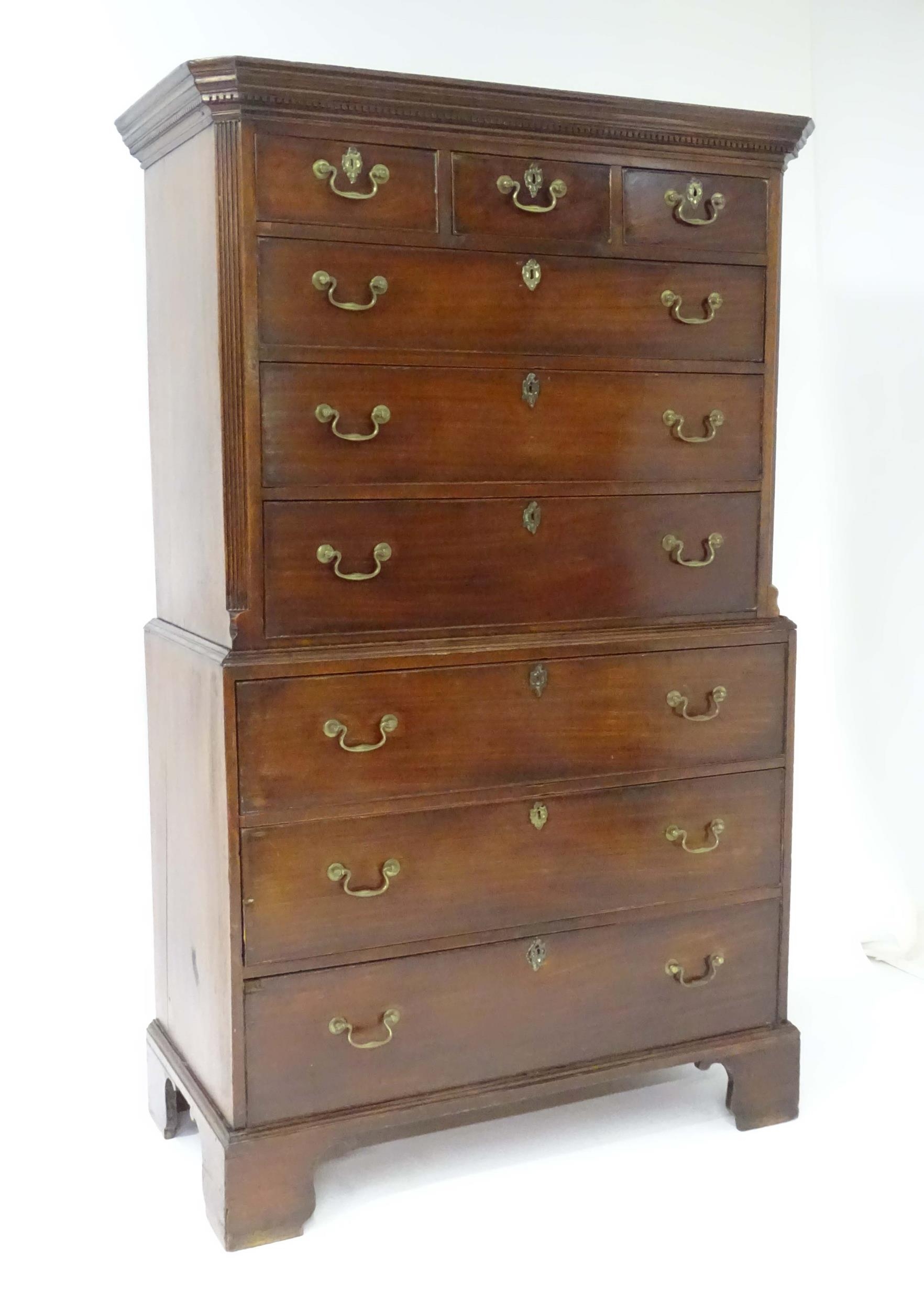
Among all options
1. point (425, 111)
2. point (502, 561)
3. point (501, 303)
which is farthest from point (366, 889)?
point (425, 111)

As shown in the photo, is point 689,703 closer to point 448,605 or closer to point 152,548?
point 448,605

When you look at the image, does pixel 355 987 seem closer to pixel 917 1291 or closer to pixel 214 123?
pixel 917 1291

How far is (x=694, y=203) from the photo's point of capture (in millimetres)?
2475

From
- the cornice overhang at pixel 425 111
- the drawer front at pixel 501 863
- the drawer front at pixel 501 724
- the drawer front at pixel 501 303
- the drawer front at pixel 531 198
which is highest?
the cornice overhang at pixel 425 111

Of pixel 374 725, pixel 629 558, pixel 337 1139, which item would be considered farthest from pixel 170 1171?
pixel 629 558

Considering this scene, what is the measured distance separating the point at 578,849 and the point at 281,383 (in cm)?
92

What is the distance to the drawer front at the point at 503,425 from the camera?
2.23 meters

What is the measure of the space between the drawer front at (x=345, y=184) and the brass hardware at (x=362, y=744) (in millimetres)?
752

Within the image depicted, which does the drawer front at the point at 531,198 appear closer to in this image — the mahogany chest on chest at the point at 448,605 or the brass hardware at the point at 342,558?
the mahogany chest on chest at the point at 448,605

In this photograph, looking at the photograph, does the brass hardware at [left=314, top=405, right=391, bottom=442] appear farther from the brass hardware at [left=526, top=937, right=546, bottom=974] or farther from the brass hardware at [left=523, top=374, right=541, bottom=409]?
the brass hardware at [left=526, top=937, right=546, bottom=974]

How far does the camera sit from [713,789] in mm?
2609

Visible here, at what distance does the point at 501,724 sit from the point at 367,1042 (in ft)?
1.81

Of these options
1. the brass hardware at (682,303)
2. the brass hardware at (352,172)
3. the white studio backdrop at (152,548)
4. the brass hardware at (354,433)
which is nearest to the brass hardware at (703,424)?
the brass hardware at (682,303)

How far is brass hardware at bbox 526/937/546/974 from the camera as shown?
2.48 m
